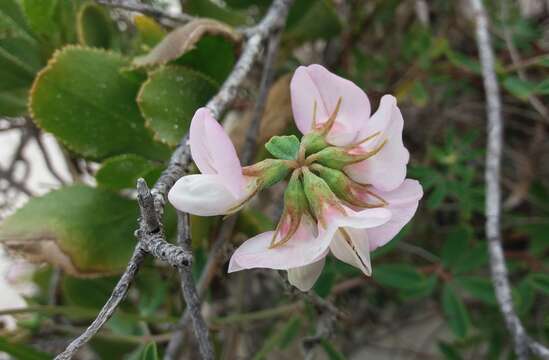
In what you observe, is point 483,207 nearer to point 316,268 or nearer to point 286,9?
point 286,9

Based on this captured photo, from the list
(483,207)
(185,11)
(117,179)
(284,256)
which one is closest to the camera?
(284,256)

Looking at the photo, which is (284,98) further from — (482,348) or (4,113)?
(482,348)

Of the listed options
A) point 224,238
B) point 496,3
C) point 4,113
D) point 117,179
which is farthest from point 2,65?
point 496,3

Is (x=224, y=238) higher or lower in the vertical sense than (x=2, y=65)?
lower

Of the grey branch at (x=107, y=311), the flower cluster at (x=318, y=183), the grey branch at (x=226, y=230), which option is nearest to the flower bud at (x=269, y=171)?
the flower cluster at (x=318, y=183)

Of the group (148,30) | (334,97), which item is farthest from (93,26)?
(334,97)

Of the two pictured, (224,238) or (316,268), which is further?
(224,238)

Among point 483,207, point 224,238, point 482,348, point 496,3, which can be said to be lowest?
point 482,348

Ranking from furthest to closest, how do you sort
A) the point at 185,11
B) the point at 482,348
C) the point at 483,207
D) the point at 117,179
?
the point at 482,348, the point at 483,207, the point at 185,11, the point at 117,179
